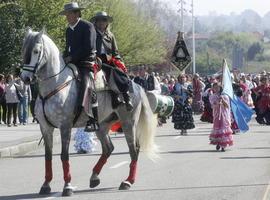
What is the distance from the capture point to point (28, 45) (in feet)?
39.4

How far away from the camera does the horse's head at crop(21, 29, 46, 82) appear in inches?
467

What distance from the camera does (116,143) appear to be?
74.1ft

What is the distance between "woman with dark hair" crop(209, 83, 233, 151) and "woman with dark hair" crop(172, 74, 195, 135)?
583cm

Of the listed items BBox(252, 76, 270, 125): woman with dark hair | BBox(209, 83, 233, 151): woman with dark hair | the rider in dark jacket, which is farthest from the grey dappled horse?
BBox(252, 76, 270, 125): woman with dark hair

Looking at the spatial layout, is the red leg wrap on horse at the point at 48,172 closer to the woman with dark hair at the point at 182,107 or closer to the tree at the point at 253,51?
the woman with dark hair at the point at 182,107

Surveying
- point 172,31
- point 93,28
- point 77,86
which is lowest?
point 172,31

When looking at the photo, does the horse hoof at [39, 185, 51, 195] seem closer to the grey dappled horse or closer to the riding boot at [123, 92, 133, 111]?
the grey dappled horse

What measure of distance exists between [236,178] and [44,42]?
3.94 m

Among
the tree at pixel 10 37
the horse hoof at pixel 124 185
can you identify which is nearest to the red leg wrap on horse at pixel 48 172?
the horse hoof at pixel 124 185

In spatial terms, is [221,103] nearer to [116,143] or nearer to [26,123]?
[116,143]

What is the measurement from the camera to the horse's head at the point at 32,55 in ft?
38.9

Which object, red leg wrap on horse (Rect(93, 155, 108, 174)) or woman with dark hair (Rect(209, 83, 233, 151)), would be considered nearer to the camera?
red leg wrap on horse (Rect(93, 155, 108, 174))

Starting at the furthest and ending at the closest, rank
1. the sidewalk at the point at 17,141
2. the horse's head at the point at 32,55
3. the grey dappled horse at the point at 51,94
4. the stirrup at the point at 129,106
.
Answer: the sidewalk at the point at 17,141, the stirrup at the point at 129,106, the grey dappled horse at the point at 51,94, the horse's head at the point at 32,55

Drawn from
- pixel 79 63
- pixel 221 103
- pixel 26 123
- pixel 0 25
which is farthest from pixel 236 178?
pixel 0 25
